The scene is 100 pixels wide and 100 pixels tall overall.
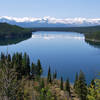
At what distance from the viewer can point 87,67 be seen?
10162 cm

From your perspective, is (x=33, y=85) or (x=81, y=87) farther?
(x=33, y=85)

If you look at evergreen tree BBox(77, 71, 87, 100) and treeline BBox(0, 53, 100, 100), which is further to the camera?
evergreen tree BBox(77, 71, 87, 100)

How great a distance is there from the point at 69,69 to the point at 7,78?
3462 inches

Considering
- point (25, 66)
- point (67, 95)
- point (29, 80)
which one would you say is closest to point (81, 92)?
point (67, 95)

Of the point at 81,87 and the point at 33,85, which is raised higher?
the point at 81,87

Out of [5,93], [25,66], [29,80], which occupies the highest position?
[5,93]

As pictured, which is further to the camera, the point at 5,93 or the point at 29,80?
the point at 29,80

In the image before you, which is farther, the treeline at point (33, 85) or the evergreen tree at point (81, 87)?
the evergreen tree at point (81, 87)

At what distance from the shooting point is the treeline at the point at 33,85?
12449mm

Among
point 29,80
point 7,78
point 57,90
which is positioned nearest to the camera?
point 7,78

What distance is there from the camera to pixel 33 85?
230 ft

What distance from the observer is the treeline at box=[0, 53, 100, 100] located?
1245cm

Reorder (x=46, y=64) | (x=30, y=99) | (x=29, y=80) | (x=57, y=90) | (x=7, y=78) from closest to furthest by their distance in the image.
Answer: (x=7, y=78), (x=30, y=99), (x=57, y=90), (x=29, y=80), (x=46, y=64)

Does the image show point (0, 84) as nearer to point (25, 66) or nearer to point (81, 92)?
point (81, 92)
